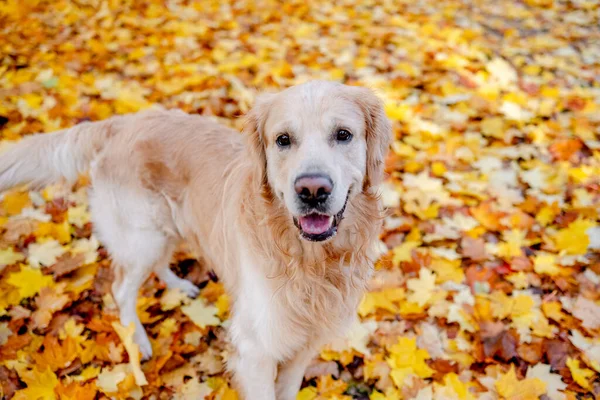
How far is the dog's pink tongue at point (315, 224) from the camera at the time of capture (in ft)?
5.95

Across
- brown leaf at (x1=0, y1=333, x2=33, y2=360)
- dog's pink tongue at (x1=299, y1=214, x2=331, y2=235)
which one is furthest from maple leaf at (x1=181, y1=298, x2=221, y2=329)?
dog's pink tongue at (x1=299, y1=214, x2=331, y2=235)

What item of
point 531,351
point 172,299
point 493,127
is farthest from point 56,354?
point 493,127

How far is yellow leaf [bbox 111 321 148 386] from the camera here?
2.33 meters

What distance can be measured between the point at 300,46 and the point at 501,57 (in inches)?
90.3

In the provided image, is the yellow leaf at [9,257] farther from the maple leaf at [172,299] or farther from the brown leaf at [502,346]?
the brown leaf at [502,346]

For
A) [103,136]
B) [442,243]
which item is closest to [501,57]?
[442,243]

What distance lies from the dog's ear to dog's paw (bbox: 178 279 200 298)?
4.77ft

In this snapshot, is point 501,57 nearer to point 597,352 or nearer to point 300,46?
point 300,46

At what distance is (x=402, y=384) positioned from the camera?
2.38 meters

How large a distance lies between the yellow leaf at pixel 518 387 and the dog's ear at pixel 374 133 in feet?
4.12

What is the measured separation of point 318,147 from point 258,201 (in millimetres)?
376

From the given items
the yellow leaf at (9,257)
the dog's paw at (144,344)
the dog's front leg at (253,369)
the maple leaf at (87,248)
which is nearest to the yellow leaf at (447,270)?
the dog's front leg at (253,369)

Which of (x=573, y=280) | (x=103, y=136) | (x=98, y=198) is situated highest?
(x=103, y=136)

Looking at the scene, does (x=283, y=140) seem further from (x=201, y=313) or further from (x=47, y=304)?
(x=47, y=304)
